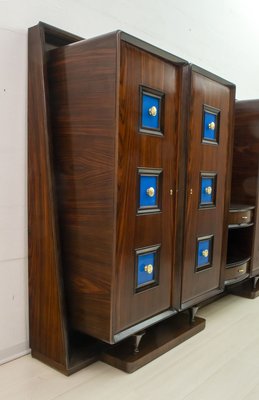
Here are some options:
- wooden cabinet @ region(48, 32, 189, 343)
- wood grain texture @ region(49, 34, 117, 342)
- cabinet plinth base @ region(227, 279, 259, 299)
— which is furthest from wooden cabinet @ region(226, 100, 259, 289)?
wood grain texture @ region(49, 34, 117, 342)

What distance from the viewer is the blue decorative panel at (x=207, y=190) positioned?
5.45 ft

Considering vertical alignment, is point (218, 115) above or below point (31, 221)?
above

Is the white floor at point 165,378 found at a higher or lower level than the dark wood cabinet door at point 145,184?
lower

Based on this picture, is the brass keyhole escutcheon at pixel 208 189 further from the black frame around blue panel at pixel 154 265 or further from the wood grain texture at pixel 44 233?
the wood grain texture at pixel 44 233

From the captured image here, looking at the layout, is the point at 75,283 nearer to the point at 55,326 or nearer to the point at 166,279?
the point at 55,326

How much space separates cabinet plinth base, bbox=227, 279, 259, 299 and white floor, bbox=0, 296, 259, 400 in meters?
0.67

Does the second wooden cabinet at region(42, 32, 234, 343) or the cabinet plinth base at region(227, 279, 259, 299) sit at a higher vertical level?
the second wooden cabinet at region(42, 32, 234, 343)

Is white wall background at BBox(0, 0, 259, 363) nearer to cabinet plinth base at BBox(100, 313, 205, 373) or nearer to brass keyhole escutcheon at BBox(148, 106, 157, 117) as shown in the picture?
cabinet plinth base at BBox(100, 313, 205, 373)

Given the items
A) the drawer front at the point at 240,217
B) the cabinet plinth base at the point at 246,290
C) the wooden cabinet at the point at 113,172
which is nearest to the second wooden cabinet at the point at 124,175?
the wooden cabinet at the point at 113,172

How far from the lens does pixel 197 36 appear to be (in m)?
2.31

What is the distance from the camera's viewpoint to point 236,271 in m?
2.01

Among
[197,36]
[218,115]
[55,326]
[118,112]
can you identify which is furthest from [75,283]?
[197,36]

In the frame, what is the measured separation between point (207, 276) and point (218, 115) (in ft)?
2.57

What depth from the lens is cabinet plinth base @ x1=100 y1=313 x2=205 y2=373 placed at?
4.60ft
